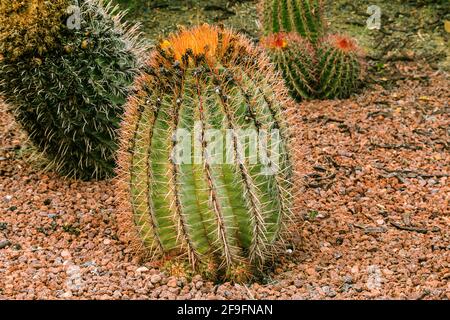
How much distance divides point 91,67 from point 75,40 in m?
0.17

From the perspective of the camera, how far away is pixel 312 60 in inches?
224

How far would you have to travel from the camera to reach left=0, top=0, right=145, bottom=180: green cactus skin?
4.17 meters

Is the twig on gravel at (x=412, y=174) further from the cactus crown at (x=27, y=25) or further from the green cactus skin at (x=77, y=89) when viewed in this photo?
the cactus crown at (x=27, y=25)

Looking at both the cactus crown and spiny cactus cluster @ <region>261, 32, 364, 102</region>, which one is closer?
the cactus crown

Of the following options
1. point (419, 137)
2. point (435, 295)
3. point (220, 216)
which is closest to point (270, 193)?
point (220, 216)

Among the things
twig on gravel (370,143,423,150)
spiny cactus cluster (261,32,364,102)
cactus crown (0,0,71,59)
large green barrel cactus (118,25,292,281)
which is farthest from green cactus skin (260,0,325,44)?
large green barrel cactus (118,25,292,281)

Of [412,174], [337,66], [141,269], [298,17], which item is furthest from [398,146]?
[141,269]

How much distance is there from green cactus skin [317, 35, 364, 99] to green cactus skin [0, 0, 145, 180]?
1.73 metres

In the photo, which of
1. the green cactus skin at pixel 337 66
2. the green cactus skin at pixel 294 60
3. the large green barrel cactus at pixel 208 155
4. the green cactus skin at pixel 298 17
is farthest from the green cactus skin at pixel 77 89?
the green cactus skin at pixel 298 17

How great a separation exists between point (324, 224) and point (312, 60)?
201cm

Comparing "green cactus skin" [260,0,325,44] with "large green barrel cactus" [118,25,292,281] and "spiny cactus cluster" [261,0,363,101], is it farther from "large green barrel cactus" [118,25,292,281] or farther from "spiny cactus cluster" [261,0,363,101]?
"large green barrel cactus" [118,25,292,281]

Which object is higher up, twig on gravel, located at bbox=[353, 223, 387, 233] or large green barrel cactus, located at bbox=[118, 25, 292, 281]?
large green barrel cactus, located at bbox=[118, 25, 292, 281]

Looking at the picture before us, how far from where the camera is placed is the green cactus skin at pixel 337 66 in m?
5.68

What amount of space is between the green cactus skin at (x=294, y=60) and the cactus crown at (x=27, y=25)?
1904mm
